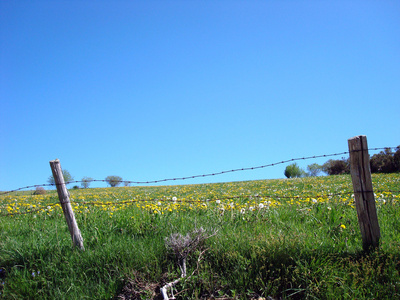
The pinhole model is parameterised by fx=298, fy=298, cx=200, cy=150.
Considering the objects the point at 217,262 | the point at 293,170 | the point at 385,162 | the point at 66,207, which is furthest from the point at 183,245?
the point at 293,170

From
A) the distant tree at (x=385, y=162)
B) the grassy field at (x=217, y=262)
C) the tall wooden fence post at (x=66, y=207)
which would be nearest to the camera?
the grassy field at (x=217, y=262)

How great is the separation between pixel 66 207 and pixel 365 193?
5006mm

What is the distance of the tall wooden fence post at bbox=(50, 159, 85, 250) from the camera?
5.33 meters

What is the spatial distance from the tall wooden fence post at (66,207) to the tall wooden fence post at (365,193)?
15.3 feet

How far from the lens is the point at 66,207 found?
5.41 metres

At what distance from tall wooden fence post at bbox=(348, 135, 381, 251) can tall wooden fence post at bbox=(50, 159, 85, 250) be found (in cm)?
466

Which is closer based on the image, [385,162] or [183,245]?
[183,245]

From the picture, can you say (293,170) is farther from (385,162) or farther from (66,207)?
(66,207)

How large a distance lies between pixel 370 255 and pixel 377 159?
40416 mm

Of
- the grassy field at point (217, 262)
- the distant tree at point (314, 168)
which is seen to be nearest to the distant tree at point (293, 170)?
the distant tree at point (314, 168)

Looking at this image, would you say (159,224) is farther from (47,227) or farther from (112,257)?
(47,227)

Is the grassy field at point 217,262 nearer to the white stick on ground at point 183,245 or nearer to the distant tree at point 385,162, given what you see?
the white stick on ground at point 183,245

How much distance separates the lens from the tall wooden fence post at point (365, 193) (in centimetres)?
441

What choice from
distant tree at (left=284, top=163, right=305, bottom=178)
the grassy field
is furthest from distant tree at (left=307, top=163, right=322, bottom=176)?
the grassy field
